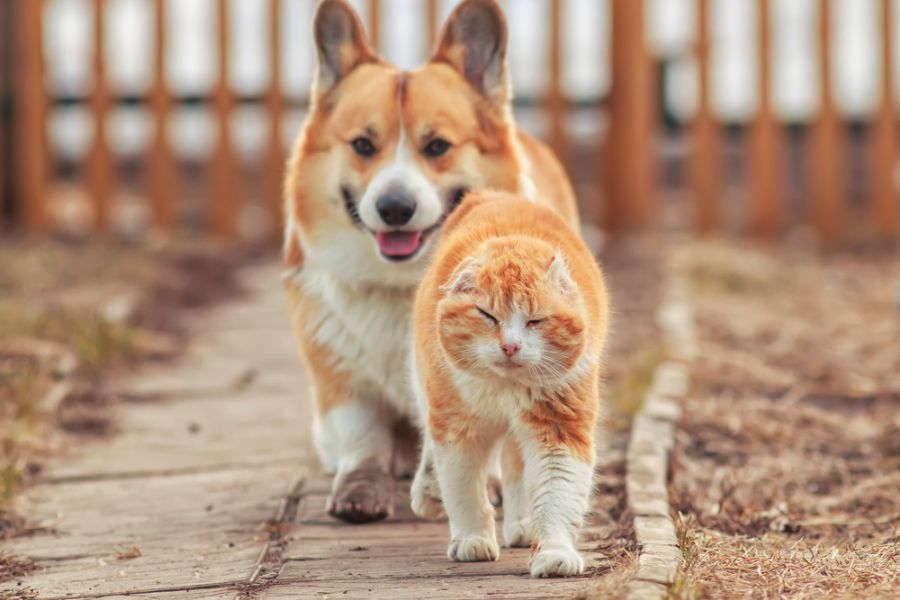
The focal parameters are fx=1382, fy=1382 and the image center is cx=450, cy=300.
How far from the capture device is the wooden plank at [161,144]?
873 centimetres

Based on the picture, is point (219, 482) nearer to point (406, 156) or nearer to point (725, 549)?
point (406, 156)

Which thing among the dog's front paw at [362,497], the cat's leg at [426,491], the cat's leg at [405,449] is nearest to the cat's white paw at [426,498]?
the cat's leg at [426,491]

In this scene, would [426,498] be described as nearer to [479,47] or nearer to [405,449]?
[405,449]

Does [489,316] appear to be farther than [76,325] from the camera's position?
No

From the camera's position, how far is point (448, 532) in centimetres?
360

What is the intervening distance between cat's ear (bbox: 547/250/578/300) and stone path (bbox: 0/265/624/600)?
2.06 ft

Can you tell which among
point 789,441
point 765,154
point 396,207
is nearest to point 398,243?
point 396,207

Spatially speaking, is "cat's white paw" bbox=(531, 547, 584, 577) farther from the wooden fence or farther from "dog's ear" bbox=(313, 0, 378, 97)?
the wooden fence

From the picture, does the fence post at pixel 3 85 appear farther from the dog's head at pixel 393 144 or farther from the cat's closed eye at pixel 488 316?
the cat's closed eye at pixel 488 316

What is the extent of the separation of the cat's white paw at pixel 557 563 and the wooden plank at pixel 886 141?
6.38 meters

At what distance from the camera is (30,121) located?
893cm

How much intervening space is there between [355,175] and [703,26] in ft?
16.4

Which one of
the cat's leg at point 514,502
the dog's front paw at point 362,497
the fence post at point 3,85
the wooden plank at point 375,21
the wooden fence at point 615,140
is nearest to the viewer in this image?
the cat's leg at point 514,502

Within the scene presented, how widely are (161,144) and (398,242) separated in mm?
5209
